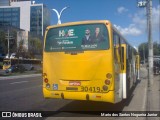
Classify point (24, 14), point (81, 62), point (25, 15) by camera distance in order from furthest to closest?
point (24, 14), point (25, 15), point (81, 62)

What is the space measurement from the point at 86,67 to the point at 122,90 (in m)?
2.93

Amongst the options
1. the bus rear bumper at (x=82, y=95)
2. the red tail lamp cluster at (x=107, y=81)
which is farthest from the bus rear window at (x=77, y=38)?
the bus rear bumper at (x=82, y=95)

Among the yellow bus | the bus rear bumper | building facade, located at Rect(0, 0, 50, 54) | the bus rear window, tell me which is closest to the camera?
the bus rear bumper

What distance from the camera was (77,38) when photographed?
10.4 meters

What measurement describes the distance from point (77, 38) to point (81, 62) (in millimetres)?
859

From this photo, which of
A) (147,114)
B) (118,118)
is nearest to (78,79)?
(118,118)

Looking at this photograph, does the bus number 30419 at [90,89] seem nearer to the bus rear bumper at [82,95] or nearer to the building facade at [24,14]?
the bus rear bumper at [82,95]

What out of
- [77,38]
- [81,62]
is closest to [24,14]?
[77,38]

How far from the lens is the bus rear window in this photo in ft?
33.3

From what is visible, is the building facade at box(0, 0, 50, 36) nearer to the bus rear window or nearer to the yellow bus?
the bus rear window

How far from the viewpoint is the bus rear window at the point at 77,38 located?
10.2 m

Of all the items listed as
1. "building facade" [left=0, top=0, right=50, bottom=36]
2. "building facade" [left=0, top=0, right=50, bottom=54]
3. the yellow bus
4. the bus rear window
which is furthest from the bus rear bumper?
"building facade" [left=0, top=0, right=50, bottom=36]

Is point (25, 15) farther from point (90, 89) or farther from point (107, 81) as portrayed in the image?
point (107, 81)

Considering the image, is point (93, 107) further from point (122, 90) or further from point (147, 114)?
point (147, 114)
